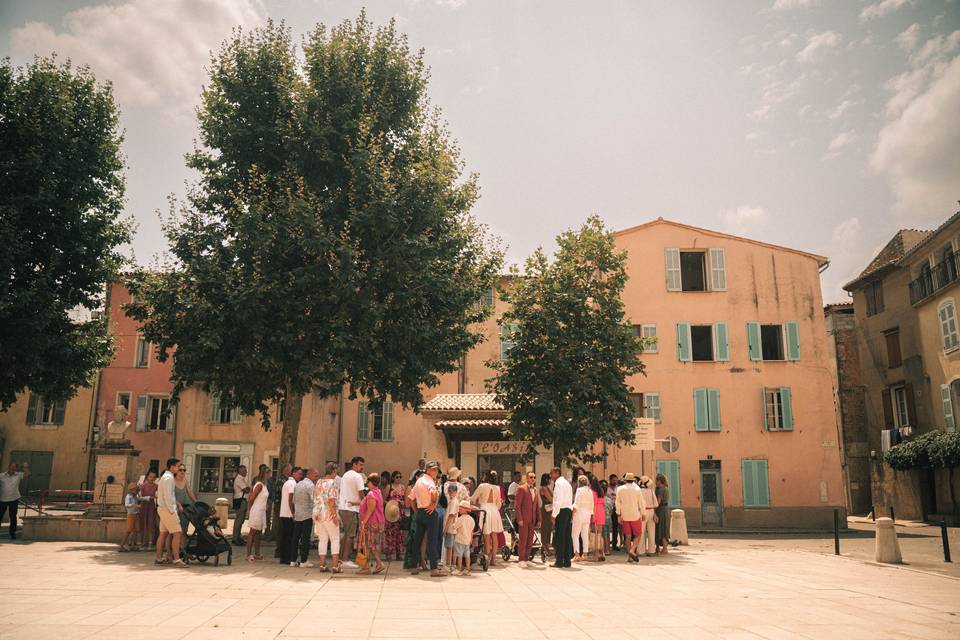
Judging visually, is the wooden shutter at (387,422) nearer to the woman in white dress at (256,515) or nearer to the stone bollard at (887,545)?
the woman in white dress at (256,515)

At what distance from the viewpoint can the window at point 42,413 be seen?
32312 mm

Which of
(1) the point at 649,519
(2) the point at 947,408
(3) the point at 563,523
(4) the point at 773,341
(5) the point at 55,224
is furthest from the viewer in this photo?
(4) the point at 773,341

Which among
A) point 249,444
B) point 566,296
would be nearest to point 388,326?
point 566,296

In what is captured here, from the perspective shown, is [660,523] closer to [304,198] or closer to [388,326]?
[388,326]

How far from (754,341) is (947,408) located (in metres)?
7.87

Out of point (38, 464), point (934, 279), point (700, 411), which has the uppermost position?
point (934, 279)

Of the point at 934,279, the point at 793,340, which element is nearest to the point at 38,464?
the point at 793,340

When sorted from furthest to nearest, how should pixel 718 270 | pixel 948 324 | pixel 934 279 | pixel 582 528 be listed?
pixel 718 270, pixel 934 279, pixel 948 324, pixel 582 528

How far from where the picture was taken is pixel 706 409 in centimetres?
2848

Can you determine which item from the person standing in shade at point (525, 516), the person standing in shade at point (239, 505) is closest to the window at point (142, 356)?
the person standing in shade at point (239, 505)

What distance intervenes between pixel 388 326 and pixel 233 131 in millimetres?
6114

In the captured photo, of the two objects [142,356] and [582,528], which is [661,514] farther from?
[142,356]

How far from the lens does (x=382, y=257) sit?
15.7 m

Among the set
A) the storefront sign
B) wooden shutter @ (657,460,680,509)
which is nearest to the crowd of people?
the storefront sign
